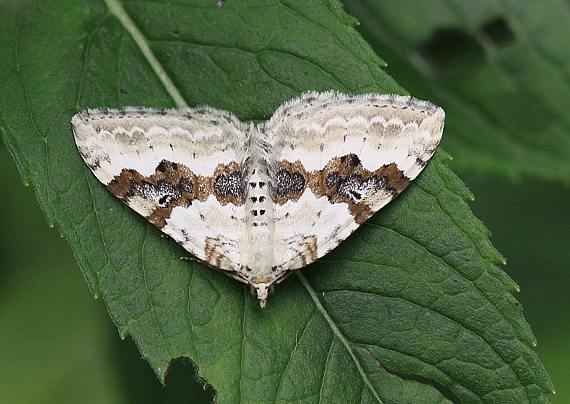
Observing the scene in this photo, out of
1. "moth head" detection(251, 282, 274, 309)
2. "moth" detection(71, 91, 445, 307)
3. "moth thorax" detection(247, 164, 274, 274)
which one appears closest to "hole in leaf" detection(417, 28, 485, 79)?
"moth" detection(71, 91, 445, 307)

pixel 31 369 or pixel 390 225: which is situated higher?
pixel 390 225

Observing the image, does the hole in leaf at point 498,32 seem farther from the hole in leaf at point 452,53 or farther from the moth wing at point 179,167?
the moth wing at point 179,167

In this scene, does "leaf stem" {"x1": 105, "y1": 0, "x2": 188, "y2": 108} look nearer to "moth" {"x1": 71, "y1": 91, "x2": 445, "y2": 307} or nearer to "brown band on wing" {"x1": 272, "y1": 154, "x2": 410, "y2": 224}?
"moth" {"x1": 71, "y1": 91, "x2": 445, "y2": 307}

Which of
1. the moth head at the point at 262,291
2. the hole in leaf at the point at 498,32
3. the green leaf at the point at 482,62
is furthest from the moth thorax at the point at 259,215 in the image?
the hole in leaf at the point at 498,32

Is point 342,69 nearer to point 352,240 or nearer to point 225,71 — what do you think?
point 225,71

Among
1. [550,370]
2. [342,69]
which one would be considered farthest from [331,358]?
[550,370]

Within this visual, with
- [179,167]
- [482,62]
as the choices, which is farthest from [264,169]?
[482,62]
